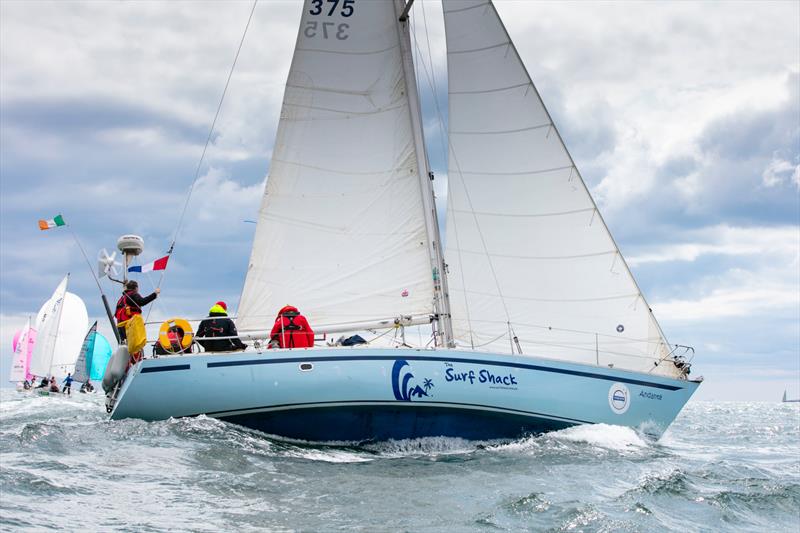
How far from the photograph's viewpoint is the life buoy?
13.2m

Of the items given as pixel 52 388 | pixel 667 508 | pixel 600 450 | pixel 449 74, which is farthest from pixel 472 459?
pixel 52 388

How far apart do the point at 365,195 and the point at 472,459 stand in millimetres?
5319

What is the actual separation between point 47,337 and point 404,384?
47786 mm

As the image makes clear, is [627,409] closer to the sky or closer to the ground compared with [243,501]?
closer to the sky

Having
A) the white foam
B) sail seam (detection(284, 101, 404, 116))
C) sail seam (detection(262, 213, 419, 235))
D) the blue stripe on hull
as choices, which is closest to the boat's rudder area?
the blue stripe on hull

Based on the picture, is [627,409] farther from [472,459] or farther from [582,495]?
[582,495]

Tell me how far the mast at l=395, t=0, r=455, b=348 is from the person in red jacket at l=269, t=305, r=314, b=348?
2.46m

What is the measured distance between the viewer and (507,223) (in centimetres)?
1578

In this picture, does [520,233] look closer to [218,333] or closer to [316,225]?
[316,225]

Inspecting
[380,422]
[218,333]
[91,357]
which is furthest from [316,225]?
[91,357]

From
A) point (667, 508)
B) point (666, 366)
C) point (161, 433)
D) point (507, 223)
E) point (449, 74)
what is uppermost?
point (449, 74)

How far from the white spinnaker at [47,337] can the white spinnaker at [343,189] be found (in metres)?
43.2

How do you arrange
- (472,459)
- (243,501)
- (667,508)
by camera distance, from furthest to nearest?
1. (472,459)
2. (667,508)
3. (243,501)

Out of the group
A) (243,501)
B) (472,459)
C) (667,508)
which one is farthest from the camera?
(472,459)
